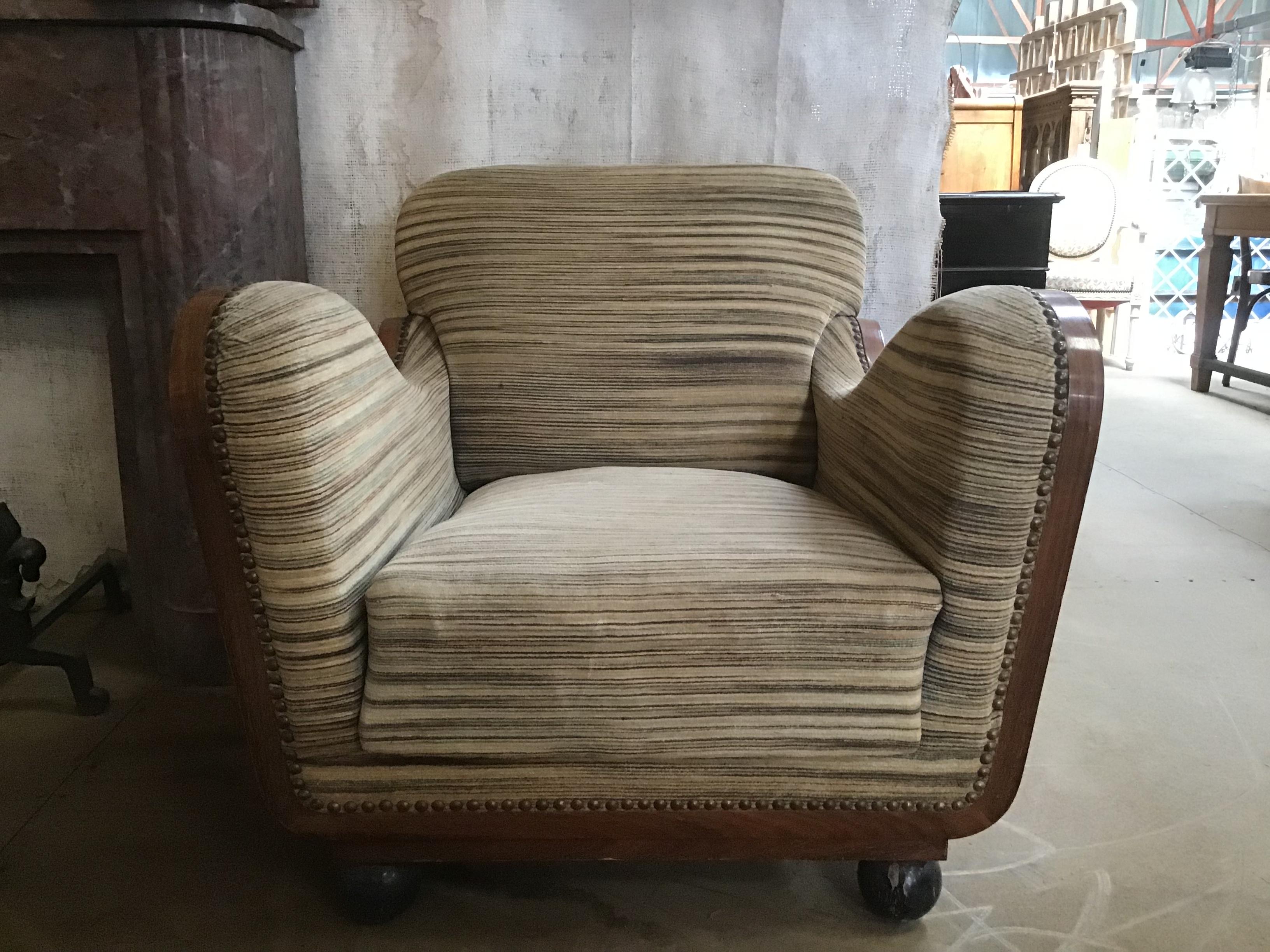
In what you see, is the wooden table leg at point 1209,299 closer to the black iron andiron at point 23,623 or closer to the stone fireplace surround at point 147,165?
the stone fireplace surround at point 147,165

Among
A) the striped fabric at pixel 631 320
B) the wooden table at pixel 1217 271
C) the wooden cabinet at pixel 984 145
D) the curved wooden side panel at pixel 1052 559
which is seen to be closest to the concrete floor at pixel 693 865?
the curved wooden side panel at pixel 1052 559

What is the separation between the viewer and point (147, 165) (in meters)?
1.35

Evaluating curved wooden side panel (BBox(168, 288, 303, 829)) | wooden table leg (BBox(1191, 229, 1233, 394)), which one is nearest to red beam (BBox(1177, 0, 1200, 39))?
wooden table leg (BBox(1191, 229, 1233, 394))

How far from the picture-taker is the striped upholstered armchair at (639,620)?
82cm

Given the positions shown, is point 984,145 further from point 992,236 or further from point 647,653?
point 647,653

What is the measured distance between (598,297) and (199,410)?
25.9 inches

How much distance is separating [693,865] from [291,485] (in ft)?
2.12

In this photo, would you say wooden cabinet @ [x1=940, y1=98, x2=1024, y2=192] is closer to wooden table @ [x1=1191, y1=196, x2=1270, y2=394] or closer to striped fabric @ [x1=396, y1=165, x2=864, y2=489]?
wooden table @ [x1=1191, y1=196, x2=1270, y2=394]

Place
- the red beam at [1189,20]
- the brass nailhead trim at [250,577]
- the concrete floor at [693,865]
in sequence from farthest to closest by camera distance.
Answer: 1. the red beam at [1189,20]
2. the concrete floor at [693,865]
3. the brass nailhead trim at [250,577]

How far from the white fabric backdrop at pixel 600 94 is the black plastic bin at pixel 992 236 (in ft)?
1.36

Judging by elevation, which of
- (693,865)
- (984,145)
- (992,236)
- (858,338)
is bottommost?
(693,865)

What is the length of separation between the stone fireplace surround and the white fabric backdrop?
0.13 meters

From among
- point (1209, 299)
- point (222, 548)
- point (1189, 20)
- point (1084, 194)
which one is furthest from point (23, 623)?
point (1189, 20)

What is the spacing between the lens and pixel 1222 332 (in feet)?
18.6
